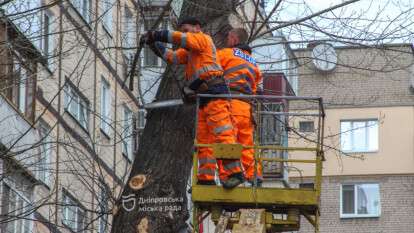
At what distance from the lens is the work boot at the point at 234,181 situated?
495 inches

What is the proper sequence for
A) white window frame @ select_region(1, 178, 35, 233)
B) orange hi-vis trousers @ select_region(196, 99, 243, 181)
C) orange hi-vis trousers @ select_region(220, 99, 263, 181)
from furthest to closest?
white window frame @ select_region(1, 178, 35, 233), orange hi-vis trousers @ select_region(220, 99, 263, 181), orange hi-vis trousers @ select_region(196, 99, 243, 181)

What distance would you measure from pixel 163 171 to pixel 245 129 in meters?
0.83

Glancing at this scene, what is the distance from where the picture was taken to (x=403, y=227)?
49.5 metres

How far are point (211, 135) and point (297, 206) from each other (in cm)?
128

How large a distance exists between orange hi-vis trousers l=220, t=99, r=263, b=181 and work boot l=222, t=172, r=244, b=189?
47 centimetres

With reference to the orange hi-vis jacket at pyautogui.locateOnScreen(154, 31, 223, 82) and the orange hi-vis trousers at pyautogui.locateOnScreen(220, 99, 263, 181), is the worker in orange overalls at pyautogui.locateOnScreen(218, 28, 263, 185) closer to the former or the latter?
the orange hi-vis trousers at pyautogui.locateOnScreen(220, 99, 263, 181)

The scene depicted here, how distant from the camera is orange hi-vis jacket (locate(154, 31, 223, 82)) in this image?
13461 mm

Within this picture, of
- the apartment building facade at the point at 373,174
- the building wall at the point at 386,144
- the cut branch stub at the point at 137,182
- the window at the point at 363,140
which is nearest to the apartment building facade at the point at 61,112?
the cut branch stub at the point at 137,182

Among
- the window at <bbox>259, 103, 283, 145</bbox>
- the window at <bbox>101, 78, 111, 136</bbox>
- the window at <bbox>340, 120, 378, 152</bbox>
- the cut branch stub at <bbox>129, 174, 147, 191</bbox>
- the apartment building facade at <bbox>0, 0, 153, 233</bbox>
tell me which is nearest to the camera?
the cut branch stub at <bbox>129, 174, 147, 191</bbox>

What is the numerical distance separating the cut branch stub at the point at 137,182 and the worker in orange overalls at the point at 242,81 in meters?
0.93

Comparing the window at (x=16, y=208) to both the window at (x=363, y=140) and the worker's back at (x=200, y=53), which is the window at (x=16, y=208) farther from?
the window at (x=363, y=140)

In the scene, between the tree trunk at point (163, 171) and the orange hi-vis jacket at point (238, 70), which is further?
the orange hi-vis jacket at point (238, 70)

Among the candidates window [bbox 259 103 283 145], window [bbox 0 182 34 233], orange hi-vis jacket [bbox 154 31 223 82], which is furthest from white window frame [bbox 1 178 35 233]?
orange hi-vis jacket [bbox 154 31 223 82]

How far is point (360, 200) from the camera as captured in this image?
50125 mm
